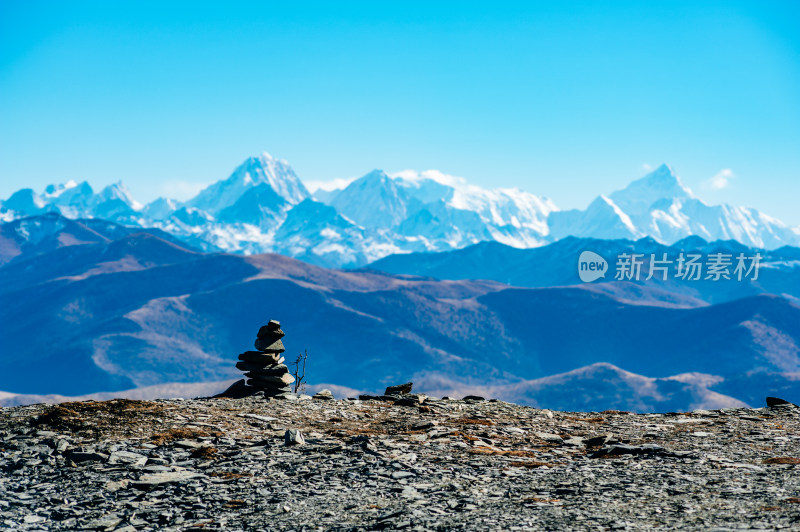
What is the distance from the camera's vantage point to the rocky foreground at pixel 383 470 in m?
18.6

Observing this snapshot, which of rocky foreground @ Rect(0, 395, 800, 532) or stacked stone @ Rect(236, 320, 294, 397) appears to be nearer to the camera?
rocky foreground @ Rect(0, 395, 800, 532)

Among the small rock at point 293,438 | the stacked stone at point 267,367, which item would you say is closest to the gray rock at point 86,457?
the small rock at point 293,438

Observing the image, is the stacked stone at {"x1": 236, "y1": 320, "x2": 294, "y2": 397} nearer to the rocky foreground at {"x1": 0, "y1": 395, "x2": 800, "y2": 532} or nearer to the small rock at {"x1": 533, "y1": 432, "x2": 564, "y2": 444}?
the rocky foreground at {"x1": 0, "y1": 395, "x2": 800, "y2": 532}

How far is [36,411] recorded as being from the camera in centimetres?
2986

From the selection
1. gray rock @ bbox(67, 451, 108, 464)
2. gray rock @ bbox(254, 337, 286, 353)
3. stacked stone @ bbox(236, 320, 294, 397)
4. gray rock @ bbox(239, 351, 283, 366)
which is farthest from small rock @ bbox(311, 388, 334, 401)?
gray rock @ bbox(67, 451, 108, 464)

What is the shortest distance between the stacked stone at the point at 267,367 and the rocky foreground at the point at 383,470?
4.20 m

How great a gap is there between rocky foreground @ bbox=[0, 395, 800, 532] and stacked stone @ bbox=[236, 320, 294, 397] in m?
4.20

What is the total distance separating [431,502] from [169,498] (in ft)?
22.6

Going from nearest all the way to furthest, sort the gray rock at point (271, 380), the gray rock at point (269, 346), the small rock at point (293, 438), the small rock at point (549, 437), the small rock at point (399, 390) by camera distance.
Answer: the small rock at point (293, 438) < the small rock at point (549, 437) < the gray rock at point (271, 380) < the small rock at point (399, 390) < the gray rock at point (269, 346)

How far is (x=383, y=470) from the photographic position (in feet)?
72.9

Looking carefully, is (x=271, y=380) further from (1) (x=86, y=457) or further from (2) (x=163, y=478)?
(2) (x=163, y=478)

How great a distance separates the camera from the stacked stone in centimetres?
3516

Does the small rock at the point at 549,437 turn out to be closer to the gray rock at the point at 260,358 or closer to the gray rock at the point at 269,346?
the gray rock at the point at 260,358

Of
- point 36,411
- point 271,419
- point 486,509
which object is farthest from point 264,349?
point 486,509
